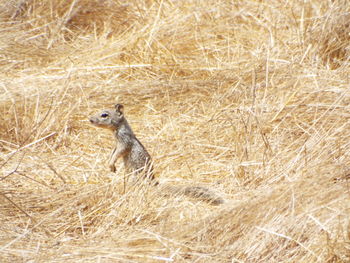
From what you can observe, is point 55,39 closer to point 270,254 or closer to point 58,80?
point 58,80

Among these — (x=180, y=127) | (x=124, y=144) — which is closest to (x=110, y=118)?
(x=124, y=144)

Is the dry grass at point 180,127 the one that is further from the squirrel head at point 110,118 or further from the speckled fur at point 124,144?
the squirrel head at point 110,118

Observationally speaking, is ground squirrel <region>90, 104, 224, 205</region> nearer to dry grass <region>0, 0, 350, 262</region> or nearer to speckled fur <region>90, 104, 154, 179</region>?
speckled fur <region>90, 104, 154, 179</region>

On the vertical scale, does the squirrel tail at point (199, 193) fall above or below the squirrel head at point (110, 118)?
below

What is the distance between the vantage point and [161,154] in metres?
5.36

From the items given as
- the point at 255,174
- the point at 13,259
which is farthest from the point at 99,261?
the point at 255,174

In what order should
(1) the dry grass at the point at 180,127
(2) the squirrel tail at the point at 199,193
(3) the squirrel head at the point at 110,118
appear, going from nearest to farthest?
(1) the dry grass at the point at 180,127
(2) the squirrel tail at the point at 199,193
(3) the squirrel head at the point at 110,118

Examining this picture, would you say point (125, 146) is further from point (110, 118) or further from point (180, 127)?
point (180, 127)

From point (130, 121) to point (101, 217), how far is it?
198cm

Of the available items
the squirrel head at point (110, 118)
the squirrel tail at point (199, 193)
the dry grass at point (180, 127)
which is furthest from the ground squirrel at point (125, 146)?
the squirrel tail at point (199, 193)

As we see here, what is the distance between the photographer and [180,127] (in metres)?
5.80

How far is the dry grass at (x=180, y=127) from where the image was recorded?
3562 mm

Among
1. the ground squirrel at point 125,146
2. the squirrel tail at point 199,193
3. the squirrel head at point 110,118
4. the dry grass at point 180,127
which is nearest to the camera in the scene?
the dry grass at point 180,127

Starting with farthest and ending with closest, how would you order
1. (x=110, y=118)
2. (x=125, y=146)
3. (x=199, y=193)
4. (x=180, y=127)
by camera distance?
1. (x=180, y=127)
2. (x=110, y=118)
3. (x=125, y=146)
4. (x=199, y=193)
